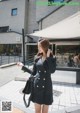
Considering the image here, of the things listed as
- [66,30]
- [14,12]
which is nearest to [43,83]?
[66,30]

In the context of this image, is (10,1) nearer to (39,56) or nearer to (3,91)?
(3,91)

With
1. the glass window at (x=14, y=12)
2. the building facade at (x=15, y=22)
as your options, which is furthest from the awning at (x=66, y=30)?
the glass window at (x=14, y=12)

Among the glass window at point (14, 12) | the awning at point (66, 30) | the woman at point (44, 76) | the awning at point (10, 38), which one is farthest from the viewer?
the glass window at point (14, 12)

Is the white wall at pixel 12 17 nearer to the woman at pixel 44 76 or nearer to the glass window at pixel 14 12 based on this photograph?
the glass window at pixel 14 12

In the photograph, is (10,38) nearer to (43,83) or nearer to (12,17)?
(12,17)

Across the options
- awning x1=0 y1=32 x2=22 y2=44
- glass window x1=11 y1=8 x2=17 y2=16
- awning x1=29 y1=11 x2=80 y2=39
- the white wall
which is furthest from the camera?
glass window x1=11 y1=8 x2=17 y2=16

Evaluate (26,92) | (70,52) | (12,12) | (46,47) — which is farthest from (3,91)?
(12,12)

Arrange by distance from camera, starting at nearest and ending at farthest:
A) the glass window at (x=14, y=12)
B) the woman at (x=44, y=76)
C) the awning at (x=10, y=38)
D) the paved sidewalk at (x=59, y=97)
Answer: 1. the woman at (x=44, y=76)
2. the paved sidewalk at (x=59, y=97)
3. the awning at (x=10, y=38)
4. the glass window at (x=14, y=12)

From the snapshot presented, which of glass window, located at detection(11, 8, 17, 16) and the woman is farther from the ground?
glass window, located at detection(11, 8, 17, 16)

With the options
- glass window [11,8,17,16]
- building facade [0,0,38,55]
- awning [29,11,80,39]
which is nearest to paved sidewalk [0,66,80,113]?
awning [29,11,80,39]

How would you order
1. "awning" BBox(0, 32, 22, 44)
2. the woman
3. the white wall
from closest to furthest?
the woman < "awning" BBox(0, 32, 22, 44) < the white wall

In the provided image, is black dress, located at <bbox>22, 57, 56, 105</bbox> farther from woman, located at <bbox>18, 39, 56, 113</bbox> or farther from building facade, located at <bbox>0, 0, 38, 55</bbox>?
building facade, located at <bbox>0, 0, 38, 55</bbox>

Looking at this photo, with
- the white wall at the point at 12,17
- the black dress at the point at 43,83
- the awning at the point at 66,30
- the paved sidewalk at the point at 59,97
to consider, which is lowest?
the paved sidewalk at the point at 59,97

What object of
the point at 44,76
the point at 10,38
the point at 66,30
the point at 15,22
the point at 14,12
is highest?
the point at 14,12
